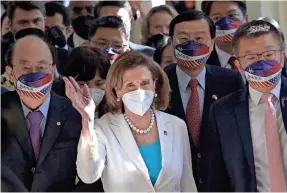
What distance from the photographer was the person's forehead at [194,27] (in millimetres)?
3059

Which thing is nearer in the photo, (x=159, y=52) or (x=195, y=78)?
(x=195, y=78)

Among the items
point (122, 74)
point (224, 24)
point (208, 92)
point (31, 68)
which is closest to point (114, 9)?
point (224, 24)

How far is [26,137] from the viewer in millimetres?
2549

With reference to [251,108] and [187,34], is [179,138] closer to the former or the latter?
[251,108]

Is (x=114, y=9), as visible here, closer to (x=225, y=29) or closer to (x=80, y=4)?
(x=80, y=4)

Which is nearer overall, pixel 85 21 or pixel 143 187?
pixel 143 187

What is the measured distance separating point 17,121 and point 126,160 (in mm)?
496

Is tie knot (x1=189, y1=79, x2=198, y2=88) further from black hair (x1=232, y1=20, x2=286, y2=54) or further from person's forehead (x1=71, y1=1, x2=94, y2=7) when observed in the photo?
person's forehead (x1=71, y1=1, x2=94, y2=7)

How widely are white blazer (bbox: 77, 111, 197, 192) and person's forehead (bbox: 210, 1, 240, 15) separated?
1305 mm

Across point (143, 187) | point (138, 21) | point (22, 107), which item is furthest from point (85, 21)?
point (143, 187)

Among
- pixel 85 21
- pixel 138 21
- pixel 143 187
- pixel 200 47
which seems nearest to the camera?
pixel 143 187

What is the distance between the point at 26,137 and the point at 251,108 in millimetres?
943

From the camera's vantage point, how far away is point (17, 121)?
8.47 feet

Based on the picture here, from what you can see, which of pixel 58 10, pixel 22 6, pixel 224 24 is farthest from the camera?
pixel 58 10
